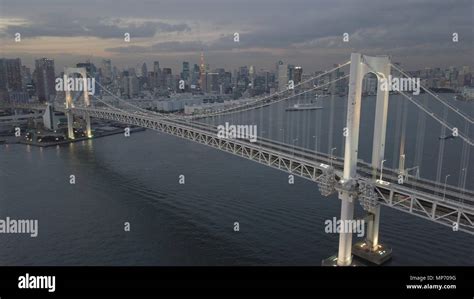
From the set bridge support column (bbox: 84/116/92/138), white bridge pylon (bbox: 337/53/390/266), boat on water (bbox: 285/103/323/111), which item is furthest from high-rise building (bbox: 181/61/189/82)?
white bridge pylon (bbox: 337/53/390/266)

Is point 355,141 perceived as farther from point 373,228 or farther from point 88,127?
point 88,127

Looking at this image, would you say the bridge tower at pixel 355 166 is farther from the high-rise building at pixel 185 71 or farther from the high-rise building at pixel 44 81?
the high-rise building at pixel 185 71

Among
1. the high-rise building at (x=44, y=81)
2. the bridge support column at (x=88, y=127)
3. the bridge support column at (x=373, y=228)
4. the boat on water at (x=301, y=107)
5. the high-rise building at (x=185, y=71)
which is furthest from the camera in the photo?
the high-rise building at (x=185, y=71)

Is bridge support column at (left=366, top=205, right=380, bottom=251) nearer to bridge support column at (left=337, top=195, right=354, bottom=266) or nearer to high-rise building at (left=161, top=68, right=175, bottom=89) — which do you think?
bridge support column at (left=337, top=195, right=354, bottom=266)

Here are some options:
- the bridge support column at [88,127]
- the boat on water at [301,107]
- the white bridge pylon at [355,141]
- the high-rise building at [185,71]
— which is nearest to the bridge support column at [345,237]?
the white bridge pylon at [355,141]

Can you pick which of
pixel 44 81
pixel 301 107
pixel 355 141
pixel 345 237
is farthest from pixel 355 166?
pixel 44 81

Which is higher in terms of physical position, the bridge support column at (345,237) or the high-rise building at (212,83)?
the high-rise building at (212,83)

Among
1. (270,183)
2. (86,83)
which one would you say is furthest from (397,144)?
(86,83)

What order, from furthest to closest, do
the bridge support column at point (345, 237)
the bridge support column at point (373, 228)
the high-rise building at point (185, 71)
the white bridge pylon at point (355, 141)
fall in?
the high-rise building at point (185, 71) < the bridge support column at point (373, 228) < the bridge support column at point (345, 237) < the white bridge pylon at point (355, 141)

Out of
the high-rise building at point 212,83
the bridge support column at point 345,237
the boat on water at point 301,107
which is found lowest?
the bridge support column at point 345,237
